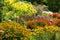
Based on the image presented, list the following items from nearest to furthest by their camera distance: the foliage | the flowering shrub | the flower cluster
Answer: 1. the flowering shrub
2. the foliage
3. the flower cluster

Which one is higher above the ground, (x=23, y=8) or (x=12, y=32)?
(x=12, y=32)

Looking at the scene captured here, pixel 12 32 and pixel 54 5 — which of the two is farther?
pixel 54 5

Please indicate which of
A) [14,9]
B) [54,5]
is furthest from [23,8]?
[54,5]

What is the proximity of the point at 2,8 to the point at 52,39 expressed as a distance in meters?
4.52

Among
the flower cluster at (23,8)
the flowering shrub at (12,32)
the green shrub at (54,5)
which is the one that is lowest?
the green shrub at (54,5)

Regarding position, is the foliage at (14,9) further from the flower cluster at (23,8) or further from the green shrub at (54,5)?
the green shrub at (54,5)

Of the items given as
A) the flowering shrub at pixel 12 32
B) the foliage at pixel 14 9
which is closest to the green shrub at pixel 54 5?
the foliage at pixel 14 9

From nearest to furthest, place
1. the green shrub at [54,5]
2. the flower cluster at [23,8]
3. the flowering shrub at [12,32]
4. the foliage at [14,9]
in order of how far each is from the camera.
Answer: the flowering shrub at [12,32] → the foliage at [14,9] → the flower cluster at [23,8] → the green shrub at [54,5]

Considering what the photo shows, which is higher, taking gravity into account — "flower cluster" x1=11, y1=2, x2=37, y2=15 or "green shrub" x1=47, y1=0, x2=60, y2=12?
"flower cluster" x1=11, y1=2, x2=37, y2=15

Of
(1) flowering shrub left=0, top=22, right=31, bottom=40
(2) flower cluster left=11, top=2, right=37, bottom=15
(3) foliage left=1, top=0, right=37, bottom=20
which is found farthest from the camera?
(2) flower cluster left=11, top=2, right=37, bottom=15

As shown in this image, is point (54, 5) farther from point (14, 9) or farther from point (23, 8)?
point (14, 9)

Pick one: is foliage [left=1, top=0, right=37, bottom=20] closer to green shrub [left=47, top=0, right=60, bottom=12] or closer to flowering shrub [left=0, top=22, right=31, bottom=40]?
flowering shrub [left=0, top=22, right=31, bottom=40]

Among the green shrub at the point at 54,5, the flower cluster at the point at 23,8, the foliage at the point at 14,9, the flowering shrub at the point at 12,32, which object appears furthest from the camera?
the green shrub at the point at 54,5

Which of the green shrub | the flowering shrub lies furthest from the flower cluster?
the green shrub
